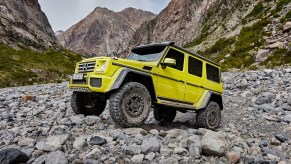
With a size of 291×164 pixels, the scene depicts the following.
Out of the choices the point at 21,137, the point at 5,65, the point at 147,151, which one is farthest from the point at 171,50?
the point at 5,65

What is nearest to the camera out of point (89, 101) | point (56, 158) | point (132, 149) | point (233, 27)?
point (56, 158)

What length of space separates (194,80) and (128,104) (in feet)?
10.3

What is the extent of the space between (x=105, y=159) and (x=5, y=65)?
46441mm

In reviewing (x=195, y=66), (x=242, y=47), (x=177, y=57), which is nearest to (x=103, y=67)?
(x=177, y=57)

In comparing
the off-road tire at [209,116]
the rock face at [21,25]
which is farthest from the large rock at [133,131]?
the rock face at [21,25]

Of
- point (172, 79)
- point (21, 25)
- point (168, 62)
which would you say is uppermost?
point (21, 25)

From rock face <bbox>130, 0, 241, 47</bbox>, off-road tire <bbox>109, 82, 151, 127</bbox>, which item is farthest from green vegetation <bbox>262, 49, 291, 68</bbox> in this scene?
rock face <bbox>130, 0, 241, 47</bbox>

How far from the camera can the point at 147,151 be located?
634cm

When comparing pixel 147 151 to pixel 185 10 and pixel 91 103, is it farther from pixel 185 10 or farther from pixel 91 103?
pixel 185 10

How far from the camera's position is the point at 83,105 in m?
9.26

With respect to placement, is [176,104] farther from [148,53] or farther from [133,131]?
[133,131]

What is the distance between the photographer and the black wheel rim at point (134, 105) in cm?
755

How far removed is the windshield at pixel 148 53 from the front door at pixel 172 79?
0.28m

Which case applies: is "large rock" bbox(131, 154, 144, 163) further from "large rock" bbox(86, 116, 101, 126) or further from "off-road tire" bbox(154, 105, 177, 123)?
"off-road tire" bbox(154, 105, 177, 123)
